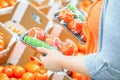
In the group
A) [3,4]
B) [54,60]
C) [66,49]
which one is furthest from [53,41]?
[3,4]

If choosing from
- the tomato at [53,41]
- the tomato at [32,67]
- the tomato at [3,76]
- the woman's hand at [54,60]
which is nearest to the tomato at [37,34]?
the tomato at [53,41]

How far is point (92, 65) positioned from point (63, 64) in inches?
6.3

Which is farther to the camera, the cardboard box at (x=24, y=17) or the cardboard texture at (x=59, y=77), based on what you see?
the cardboard box at (x=24, y=17)

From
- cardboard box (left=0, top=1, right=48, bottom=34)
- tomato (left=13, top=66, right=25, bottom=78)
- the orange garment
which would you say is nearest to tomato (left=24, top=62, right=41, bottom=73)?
tomato (left=13, top=66, right=25, bottom=78)

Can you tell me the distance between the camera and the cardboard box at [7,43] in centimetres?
202

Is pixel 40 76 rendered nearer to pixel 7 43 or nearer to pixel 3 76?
pixel 3 76

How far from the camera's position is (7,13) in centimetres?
250

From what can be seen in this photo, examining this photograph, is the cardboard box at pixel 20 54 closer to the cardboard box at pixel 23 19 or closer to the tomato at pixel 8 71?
the cardboard box at pixel 23 19

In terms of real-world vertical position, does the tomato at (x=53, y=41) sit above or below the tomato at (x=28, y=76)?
above

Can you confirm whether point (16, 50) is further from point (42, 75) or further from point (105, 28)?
point (105, 28)

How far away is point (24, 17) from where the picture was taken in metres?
2.44

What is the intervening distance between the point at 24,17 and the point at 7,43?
38 centimetres

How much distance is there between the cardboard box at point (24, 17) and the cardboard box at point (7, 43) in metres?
0.30

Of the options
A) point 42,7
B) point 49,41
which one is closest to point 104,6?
point 49,41
